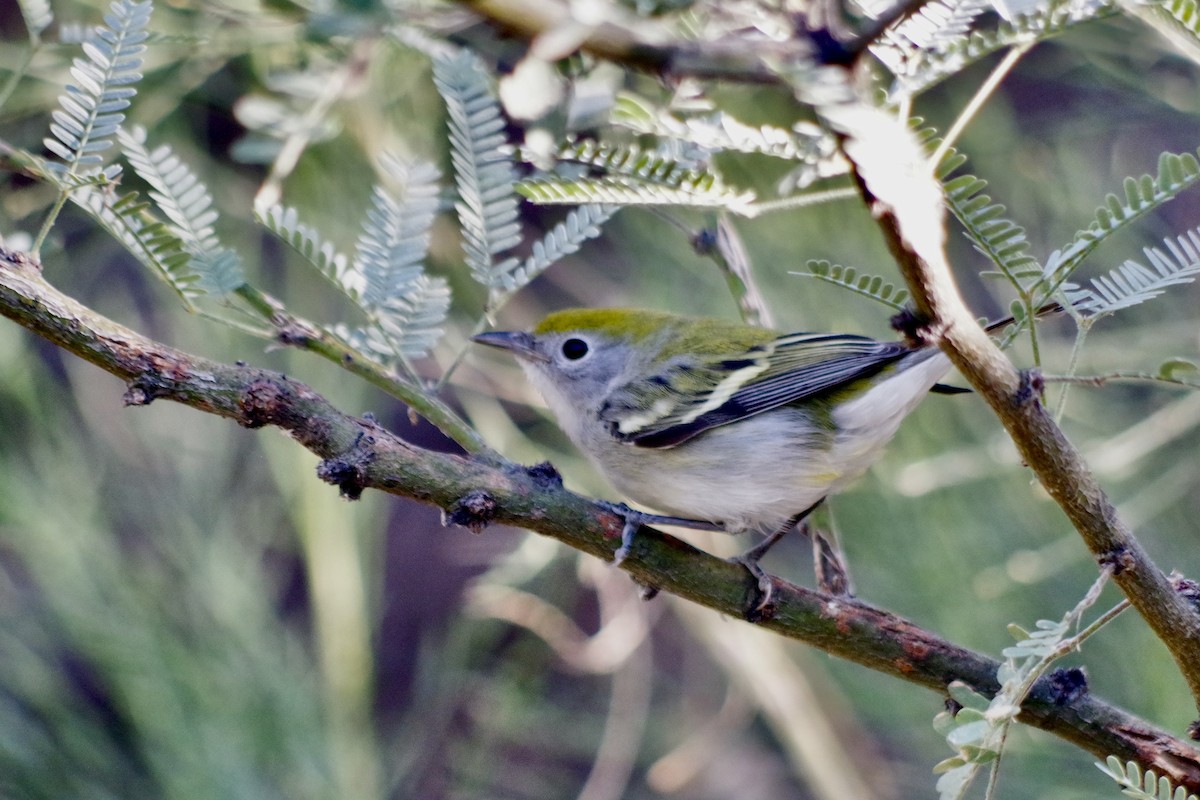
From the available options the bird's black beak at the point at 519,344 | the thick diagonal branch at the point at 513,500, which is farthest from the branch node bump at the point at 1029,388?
the bird's black beak at the point at 519,344

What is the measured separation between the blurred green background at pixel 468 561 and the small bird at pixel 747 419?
0.41m

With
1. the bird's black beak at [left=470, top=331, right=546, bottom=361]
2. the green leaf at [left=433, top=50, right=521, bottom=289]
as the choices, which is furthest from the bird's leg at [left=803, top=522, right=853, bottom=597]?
the bird's black beak at [left=470, top=331, right=546, bottom=361]

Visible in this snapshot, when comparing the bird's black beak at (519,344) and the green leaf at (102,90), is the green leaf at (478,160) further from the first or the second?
the bird's black beak at (519,344)

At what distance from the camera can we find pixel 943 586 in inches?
105

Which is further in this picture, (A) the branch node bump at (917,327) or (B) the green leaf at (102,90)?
(B) the green leaf at (102,90)

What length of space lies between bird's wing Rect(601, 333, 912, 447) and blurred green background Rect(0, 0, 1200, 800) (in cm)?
45

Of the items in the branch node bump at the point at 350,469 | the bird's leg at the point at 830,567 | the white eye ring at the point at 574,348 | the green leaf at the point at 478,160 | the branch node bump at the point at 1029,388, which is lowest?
the branch node bump at the point at 350,469

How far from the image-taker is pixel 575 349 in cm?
242

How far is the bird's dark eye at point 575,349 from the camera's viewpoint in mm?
2412

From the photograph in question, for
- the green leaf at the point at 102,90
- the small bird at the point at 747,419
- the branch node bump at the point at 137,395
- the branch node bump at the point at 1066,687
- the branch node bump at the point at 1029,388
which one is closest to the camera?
the branch node bump at the point at 1029,388

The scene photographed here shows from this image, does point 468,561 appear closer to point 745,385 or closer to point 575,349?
point 575,349

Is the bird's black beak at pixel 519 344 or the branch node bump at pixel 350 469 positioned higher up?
the bird's black beak at pixel 519 344

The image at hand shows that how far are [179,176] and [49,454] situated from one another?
1.58 m

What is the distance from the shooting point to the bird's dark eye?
2.41m
